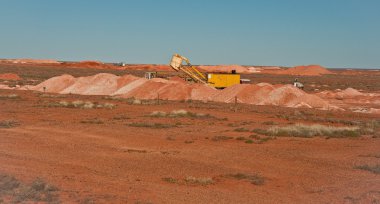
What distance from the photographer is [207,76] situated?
55.2 meters

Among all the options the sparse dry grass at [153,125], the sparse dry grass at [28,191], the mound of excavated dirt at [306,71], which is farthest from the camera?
the mound of excavated dirt at [306,71]

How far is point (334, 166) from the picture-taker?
16.9m

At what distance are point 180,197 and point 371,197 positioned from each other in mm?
4397

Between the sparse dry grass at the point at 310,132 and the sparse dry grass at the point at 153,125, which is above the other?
the sparse dry grass at the point at 310,132

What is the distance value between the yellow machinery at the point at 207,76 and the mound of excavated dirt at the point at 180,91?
2415mm

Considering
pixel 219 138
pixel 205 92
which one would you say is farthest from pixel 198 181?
pixel 205 92

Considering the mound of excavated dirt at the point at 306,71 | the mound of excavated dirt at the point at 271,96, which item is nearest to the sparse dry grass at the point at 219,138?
the mound of excavated dirt at the point at 271,96

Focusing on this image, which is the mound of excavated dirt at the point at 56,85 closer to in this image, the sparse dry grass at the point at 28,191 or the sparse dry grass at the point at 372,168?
the sparse dry grass at the point at 372,168

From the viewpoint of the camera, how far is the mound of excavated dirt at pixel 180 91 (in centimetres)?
4653

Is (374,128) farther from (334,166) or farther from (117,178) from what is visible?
(117,178)

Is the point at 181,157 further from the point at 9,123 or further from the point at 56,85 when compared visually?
the point at 56,85

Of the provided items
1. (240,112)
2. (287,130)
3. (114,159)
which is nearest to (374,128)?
(287,130)

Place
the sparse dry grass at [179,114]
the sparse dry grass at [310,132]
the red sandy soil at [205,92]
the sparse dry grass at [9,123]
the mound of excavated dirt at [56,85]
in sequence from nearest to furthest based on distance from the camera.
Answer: the sparse dry grass at [310,132] < the sparse dry grass at [9,123] < the sparse dry grass at [179,114] < the red sandy soil at [205,92] < the mound of excavated dirt at [56,85]

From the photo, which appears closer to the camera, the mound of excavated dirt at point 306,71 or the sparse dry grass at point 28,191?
the sparse dry grass at point 28,191
